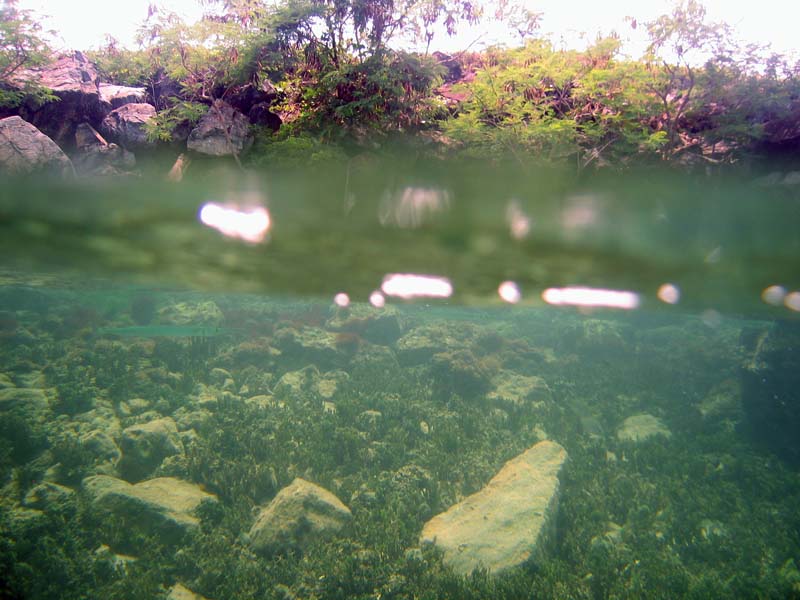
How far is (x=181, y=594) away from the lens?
24.9 feet

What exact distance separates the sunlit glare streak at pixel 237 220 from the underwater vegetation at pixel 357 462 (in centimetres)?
595

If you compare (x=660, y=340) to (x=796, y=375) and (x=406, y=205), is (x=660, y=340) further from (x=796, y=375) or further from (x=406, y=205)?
(x=406, y=205)

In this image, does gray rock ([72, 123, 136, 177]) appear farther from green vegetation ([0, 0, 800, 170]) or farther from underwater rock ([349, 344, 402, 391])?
underwater rock ([349, 344, 402, 391])

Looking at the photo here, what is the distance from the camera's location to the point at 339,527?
9188mm

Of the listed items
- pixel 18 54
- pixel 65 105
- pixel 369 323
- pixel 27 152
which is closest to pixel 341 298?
pixel 369 323

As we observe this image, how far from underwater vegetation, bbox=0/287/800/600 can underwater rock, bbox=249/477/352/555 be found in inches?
1.7

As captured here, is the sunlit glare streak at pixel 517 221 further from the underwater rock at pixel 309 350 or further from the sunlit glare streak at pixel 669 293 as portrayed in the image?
the underwater rock at pixel 309 350

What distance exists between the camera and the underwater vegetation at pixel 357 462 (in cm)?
804

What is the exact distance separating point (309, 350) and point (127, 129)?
14.4 m

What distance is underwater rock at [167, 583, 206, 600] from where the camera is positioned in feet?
24.7

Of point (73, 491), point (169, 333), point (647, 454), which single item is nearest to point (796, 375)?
point (647, 454)

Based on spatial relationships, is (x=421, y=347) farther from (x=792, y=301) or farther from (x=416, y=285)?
(x=792, y=301)

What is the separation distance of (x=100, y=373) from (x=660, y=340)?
29.4 meters

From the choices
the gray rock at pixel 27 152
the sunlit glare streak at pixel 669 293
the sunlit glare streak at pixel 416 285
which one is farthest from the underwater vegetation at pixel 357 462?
the gray rock at pixel 27 152
